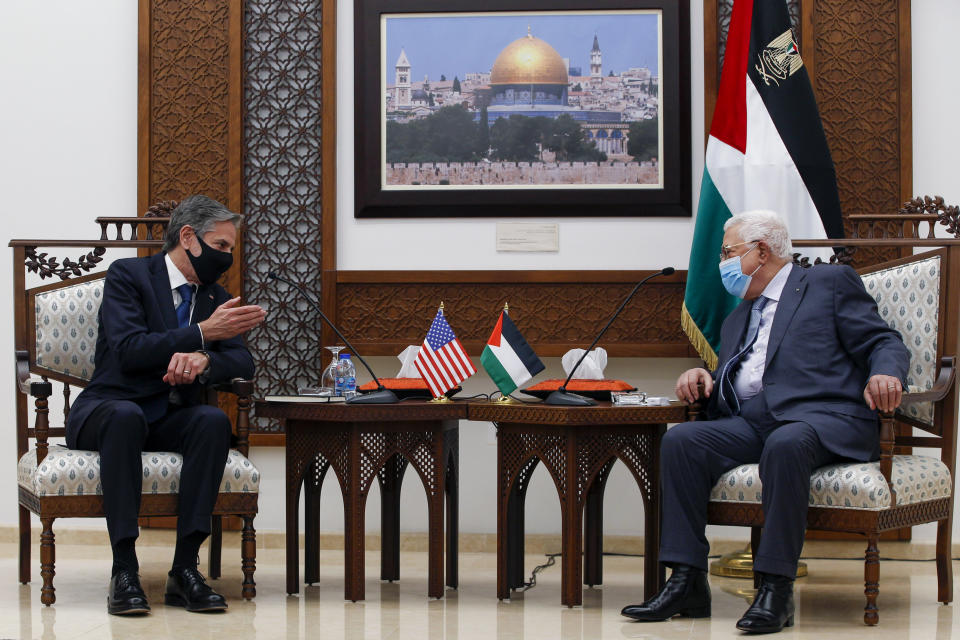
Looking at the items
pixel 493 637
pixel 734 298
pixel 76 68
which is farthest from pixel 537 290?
pixel 76 68

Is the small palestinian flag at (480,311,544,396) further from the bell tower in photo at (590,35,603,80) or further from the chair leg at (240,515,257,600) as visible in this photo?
the bell tower in photo at (590,35,603,80)

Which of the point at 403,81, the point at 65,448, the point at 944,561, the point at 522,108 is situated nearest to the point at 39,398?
the point at 65,448

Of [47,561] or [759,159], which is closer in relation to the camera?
[47,561]

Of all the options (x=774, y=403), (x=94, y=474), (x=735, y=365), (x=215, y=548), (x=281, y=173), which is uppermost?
(x=281, y=173)

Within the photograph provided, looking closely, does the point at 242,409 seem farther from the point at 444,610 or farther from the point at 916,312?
the point at 916,312

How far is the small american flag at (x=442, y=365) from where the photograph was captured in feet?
11.7

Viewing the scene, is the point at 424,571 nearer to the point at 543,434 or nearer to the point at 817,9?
the point at 543,434

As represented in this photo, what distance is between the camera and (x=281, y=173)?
183 inches

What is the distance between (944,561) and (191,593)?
8.00 ft

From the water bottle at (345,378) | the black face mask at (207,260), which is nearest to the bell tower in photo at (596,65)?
the water bottle at (345,378)

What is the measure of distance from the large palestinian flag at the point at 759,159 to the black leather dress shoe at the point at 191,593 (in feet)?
6.68

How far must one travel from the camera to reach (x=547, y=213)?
4.55 m

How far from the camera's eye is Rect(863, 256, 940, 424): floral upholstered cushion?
3.53 metres

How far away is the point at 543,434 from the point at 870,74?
7.38 ft
